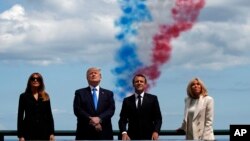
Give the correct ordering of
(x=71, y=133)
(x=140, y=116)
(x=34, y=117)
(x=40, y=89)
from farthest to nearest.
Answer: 1. (x=71, y=133)
2. (x=140, y=116)
3. (x=34, y=117)
4. (x=40, y=89)

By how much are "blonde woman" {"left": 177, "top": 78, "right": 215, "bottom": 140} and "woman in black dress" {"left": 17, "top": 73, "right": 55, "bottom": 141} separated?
2.57m

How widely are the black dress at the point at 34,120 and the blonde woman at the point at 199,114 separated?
8.42 feet

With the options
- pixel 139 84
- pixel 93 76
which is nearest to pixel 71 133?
pixel 93 76

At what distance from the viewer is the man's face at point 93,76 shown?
14.9 meters

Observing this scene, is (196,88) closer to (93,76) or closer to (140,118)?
(140,118)

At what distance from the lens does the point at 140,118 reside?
50.3ft

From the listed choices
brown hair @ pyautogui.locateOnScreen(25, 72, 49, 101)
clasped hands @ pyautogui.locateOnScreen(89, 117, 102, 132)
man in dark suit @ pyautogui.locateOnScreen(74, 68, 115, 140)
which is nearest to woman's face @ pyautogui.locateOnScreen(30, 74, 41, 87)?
brown hair @ pyautogui.locateOnScreen(25, 72, 49, 101)

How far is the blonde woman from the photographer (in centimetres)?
1489

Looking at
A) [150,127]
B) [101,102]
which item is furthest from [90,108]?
[150,127]

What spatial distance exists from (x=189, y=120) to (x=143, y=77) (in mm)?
1228

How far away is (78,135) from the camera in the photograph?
1539 centimetres

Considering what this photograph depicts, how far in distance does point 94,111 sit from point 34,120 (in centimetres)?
114

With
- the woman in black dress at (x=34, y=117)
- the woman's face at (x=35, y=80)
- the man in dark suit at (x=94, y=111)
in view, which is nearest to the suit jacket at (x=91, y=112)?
the man in dark suit at (x=94, y=111)

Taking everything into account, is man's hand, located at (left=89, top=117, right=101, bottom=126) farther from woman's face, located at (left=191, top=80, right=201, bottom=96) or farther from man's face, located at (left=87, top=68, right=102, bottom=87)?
woman's face, located at (left=191, top=80, right=201, bottom=96)
